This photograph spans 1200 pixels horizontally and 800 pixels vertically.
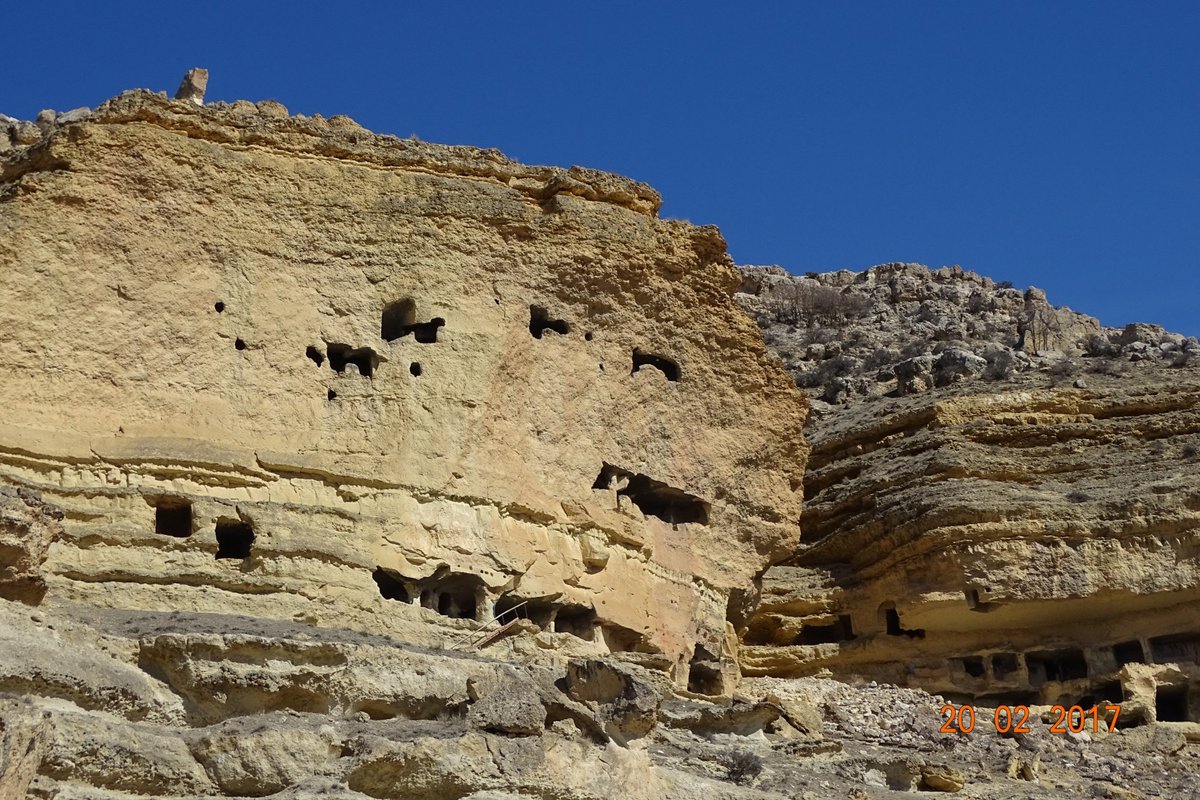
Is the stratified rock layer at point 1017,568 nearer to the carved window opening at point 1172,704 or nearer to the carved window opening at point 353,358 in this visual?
the carved window opening at point 1172,704

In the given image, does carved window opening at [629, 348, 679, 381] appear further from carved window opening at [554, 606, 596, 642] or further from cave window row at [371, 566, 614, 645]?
cave window row at [371, 566, 614, 645]

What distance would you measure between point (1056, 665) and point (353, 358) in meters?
12.4

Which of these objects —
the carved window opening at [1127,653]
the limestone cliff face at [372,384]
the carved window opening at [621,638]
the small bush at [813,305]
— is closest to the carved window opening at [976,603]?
the carved window opening at [1127,653]

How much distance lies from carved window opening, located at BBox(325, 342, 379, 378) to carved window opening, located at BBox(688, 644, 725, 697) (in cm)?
545

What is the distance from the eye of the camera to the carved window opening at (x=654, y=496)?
24.9 meters

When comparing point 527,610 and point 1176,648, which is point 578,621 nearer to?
point 527,610

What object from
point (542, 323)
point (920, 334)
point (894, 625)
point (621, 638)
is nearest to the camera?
point (621, 638)

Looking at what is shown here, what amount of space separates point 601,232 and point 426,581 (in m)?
5.51

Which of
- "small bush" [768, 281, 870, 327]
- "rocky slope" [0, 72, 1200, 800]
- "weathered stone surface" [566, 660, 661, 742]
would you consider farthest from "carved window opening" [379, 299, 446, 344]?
"small bush" [768, 281, 870, 327]

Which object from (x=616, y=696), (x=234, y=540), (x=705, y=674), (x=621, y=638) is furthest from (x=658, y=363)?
(x=616, y=696)

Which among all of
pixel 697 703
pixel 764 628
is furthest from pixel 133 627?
pixel 764 628

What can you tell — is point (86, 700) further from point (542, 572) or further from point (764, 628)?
point (764, 628)

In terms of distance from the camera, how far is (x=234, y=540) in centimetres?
2139

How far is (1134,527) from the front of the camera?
29.2 metres
